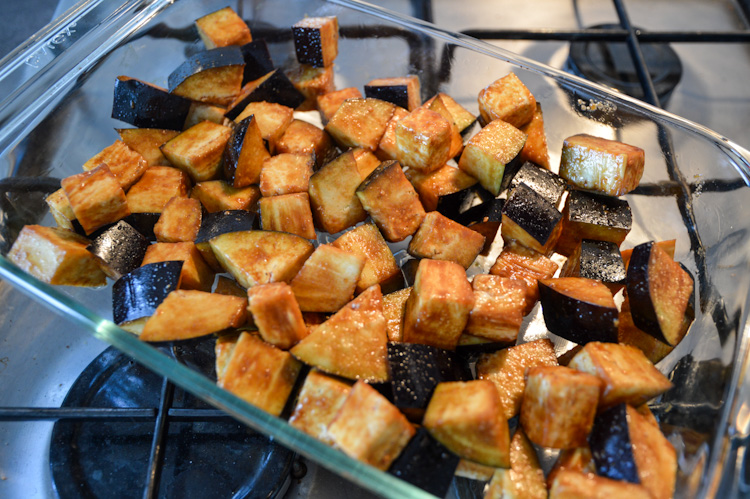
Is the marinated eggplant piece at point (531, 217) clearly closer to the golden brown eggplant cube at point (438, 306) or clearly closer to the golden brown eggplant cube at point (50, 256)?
the golden brown eggplant cube at point (438, 306)

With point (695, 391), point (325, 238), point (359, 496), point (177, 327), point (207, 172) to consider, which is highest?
point (207, 172)

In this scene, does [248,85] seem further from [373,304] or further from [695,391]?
[695,391]

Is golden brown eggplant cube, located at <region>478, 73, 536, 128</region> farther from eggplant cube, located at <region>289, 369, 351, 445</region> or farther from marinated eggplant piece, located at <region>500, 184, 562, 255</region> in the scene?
eggplant cube, located at <region>289, 369, 351, 445</region>

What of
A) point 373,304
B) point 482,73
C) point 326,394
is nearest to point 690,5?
point 482,73

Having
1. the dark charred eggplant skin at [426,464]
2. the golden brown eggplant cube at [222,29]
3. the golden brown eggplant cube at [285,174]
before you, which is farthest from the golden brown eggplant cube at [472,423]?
the golden brown eggplant cube at [222,29]

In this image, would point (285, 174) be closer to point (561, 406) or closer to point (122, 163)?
point (122, 163)

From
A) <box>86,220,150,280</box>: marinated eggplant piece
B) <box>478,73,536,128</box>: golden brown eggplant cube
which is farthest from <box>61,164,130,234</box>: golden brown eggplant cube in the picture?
<box>478,73,536,128</box>: golden brown eggplant cube
